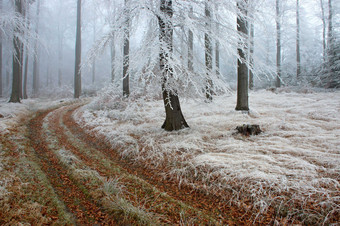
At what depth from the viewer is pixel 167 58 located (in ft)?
13.0

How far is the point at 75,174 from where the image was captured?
11.5ft

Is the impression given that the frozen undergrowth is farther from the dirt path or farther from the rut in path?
the rut in path

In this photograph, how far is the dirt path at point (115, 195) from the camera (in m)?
2.42

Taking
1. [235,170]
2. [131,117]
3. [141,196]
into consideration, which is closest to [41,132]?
[131,117]

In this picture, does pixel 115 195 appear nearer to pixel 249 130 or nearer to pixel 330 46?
pixel 249 130

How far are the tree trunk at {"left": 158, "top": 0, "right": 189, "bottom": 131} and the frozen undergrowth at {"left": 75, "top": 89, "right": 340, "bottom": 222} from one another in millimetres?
394

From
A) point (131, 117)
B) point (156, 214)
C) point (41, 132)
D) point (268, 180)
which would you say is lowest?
point (156, 214)

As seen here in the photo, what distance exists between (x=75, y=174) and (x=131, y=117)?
14.3 ft

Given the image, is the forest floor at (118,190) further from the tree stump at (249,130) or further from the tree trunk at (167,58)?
the tree trunk at (167,58)

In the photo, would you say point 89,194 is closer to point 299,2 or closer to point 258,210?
point 258,210

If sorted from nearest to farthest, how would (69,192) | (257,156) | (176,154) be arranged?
(69,192), (257,156), (176,154)

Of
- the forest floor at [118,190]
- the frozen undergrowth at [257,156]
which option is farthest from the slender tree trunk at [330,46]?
the forest floor at [118,190]

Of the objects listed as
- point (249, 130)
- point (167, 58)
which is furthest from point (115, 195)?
point (249, 130)

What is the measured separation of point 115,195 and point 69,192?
2.61ft
